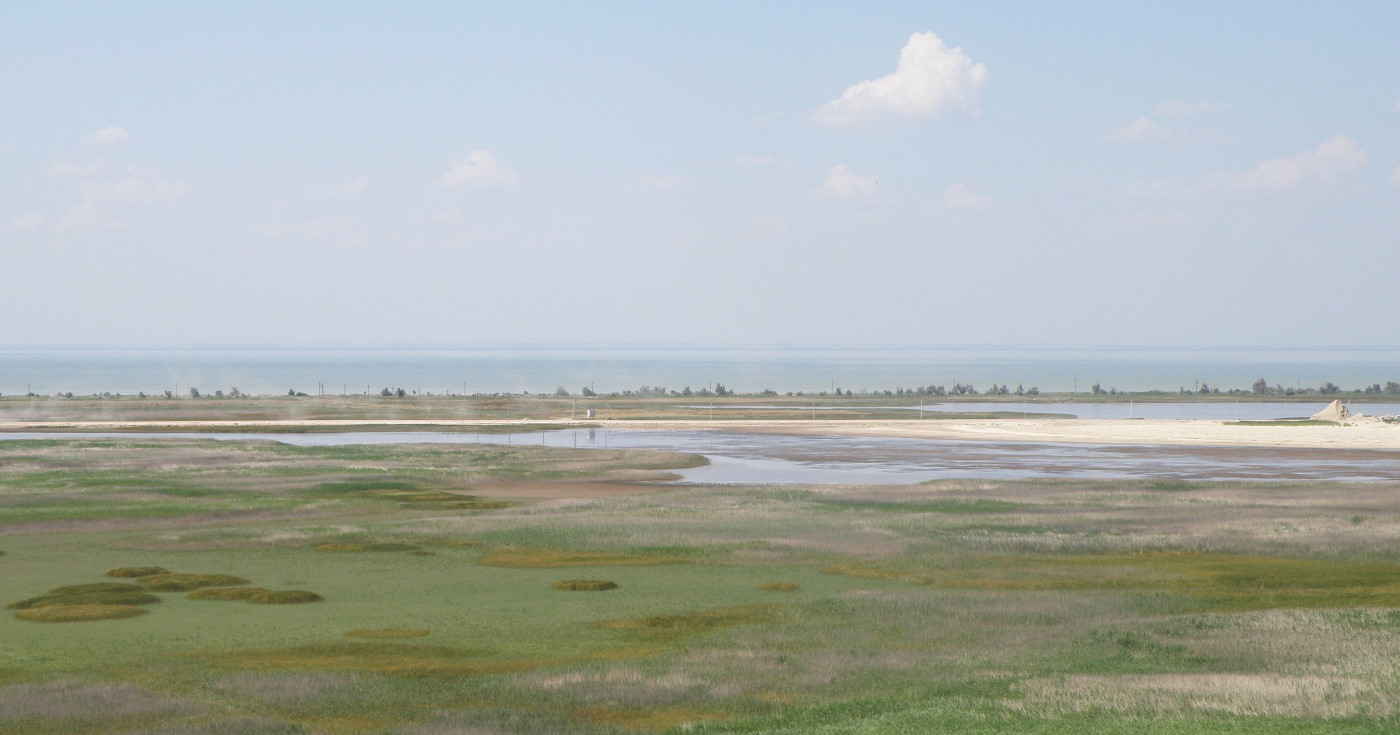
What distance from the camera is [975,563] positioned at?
32.4 m

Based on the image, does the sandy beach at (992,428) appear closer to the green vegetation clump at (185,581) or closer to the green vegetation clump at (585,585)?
the green vegetation clump at (585,585)

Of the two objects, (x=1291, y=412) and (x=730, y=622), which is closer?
(x=730, y=622)

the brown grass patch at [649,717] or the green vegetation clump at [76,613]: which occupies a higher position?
the green vegetation clump at [76,613]

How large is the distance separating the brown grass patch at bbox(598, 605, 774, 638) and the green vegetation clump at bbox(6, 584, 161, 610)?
9.82 meters

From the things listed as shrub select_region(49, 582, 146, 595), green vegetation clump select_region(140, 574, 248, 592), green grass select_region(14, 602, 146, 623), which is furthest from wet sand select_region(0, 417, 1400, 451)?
green grass select_region(14, 602, 146, 623)

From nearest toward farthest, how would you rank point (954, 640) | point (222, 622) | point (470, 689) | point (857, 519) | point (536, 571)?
point (470, 689) < point (954, 640) < point (222, 622) < point (536, 571) < point (857, 519)

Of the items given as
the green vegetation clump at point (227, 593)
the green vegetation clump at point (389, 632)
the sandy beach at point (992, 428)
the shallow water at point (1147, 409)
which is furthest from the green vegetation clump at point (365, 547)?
the shallow water at point (1147, 409)

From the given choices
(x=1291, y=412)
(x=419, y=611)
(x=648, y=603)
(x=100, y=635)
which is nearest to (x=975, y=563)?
(x=648, y=603)

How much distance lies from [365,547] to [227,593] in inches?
319

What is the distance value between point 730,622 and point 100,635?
11.1 m

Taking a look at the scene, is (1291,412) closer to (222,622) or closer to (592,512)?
(592,512)

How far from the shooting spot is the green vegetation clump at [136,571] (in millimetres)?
30269

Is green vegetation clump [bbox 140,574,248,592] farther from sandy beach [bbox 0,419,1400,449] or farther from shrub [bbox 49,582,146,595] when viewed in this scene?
sandy beach [bbox 0,419,1400,449]

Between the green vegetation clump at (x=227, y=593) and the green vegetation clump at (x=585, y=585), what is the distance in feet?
20.2
